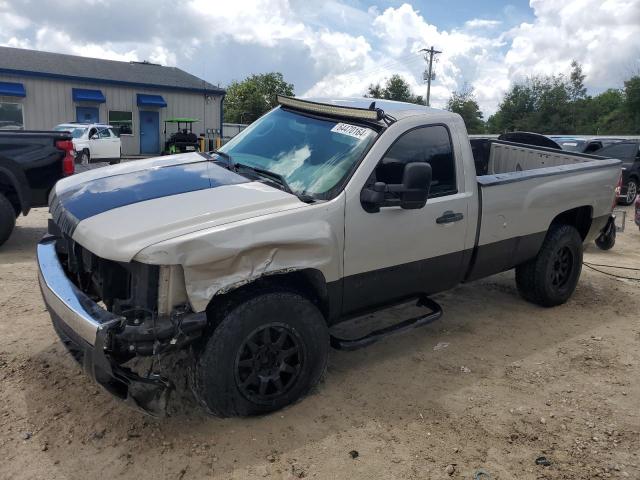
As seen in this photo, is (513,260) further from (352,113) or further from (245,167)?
(245,167)

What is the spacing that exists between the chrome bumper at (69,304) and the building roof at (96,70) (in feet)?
80.0

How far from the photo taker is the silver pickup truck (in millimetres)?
2762

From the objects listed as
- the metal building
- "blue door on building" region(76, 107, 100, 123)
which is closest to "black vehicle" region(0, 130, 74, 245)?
the metal building

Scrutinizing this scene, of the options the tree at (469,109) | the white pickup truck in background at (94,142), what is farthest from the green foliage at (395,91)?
the white pickup truck in background at (94,142)

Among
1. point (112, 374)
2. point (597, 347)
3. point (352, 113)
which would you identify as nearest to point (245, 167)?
point (352, 113)

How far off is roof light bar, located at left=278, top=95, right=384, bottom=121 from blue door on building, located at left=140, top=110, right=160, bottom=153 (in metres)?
25.7

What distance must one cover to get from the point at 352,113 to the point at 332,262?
1.14 m

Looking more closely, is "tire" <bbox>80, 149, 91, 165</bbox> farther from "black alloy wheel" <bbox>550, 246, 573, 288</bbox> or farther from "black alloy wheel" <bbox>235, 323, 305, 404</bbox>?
"black alloy wheel" <bbox>235, 323, 305, 404</bbox>

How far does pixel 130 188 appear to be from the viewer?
133 inches

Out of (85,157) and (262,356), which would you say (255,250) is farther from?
(85,157)

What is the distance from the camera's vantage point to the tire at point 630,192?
13344mm

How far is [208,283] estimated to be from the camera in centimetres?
283

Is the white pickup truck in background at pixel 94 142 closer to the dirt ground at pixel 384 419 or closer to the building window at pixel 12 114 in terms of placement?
the building window at pixel 12 114

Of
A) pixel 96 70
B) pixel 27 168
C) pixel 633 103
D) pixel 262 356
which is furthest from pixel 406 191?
pixel 633 103
